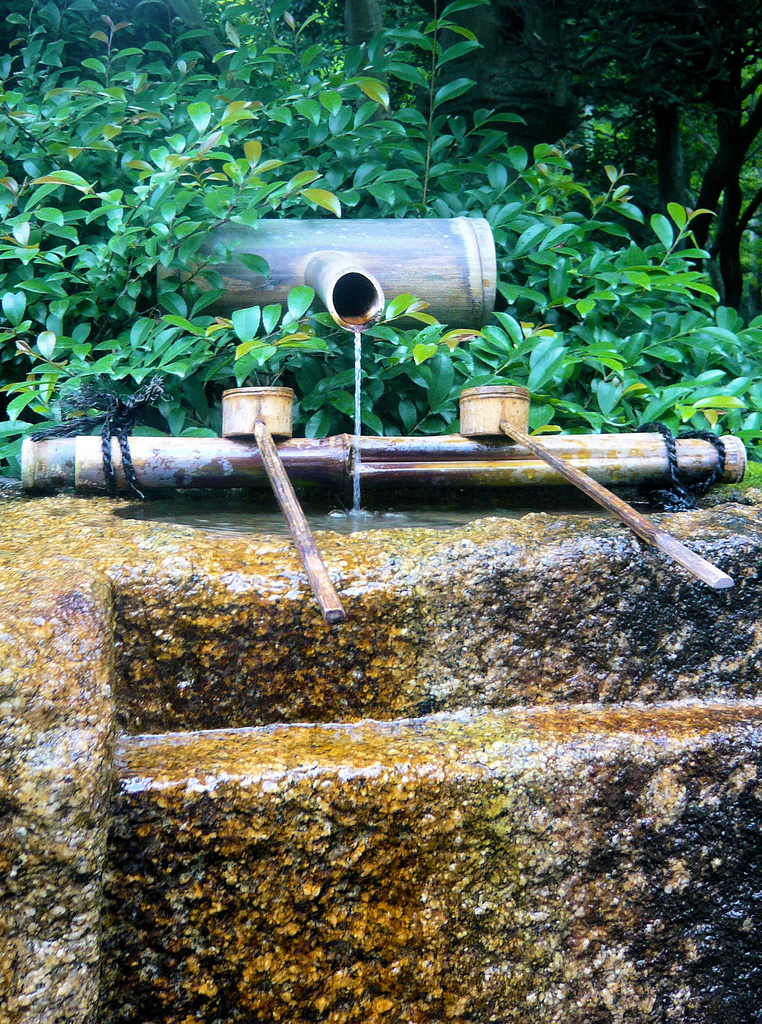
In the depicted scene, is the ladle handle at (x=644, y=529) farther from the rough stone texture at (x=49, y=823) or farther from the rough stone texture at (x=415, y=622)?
the rough stone texture at (x=49, y=823)

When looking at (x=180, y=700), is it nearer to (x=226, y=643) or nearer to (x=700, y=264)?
(x=226, y=643)

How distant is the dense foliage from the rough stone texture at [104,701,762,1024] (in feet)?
5.37

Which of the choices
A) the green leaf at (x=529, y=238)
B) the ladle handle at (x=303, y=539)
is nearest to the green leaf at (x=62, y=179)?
the ladle handle at (x=303, y=539)

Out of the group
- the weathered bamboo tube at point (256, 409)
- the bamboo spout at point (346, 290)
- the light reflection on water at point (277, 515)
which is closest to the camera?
the light reflection on water at point (277, 515)

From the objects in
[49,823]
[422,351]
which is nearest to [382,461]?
[422,351]

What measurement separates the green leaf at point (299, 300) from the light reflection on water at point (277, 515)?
0.69 meters

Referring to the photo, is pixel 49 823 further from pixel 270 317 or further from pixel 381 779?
pixel 270 317

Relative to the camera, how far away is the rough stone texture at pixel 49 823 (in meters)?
1.13

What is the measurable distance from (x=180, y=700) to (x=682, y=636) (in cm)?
106

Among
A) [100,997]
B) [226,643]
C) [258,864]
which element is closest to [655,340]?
[226,643]

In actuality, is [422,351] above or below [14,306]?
below

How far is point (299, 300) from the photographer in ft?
9.16

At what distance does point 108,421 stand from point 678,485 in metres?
1.77

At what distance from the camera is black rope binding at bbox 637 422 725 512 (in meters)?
2.44
